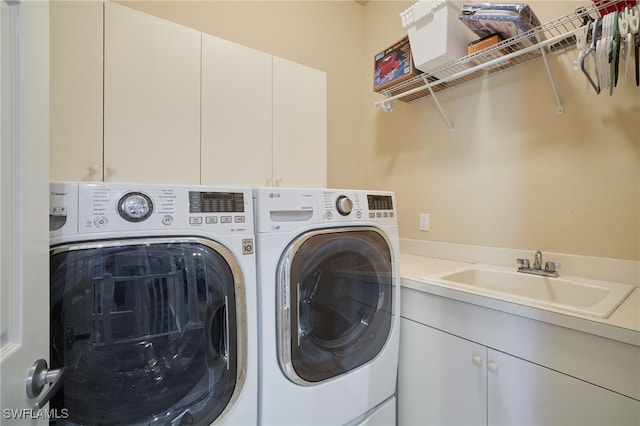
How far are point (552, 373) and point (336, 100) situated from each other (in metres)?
2.07

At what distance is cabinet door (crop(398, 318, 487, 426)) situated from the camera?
1.03m

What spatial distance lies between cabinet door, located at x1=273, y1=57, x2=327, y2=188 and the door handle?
1.15 metres

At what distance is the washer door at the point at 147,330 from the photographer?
646mm

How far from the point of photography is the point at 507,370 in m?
0.95

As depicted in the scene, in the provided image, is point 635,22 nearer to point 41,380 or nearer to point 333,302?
point 333,302

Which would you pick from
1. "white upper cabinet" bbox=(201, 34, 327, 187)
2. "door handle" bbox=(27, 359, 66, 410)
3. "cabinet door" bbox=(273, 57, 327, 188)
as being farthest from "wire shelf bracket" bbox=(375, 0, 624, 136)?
"door handle" bbox=(27, 359, 66, 410)

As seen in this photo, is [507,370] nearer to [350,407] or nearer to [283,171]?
[350,407]

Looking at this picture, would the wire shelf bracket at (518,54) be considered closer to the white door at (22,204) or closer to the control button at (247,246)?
the control button at (247,246)

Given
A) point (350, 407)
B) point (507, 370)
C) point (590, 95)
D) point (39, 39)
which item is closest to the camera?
point (39, 39)

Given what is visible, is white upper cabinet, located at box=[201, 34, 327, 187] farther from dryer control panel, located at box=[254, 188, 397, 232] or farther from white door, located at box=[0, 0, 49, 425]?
white door, located at box=[0, 0, 49, 425]

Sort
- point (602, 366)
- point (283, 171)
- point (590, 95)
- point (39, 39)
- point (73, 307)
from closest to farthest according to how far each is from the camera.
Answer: point (39, 39), point (73, 307), point (602, 366), point (590, 95), point (283, 171)

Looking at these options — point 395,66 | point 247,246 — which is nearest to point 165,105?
point 247,246

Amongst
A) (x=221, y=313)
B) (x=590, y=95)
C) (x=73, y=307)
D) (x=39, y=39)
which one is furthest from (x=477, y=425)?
(x=39, y=39)

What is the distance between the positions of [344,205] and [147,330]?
0.72 meters
